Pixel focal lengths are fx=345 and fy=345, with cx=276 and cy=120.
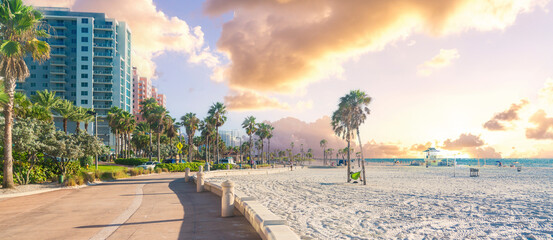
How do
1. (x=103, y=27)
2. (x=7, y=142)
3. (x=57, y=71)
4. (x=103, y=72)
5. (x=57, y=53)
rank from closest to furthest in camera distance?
(x=7, y=142)
(x=57, y=71)
(x=57, y=53)
(x=103, y=72)
(x=103, y=27)

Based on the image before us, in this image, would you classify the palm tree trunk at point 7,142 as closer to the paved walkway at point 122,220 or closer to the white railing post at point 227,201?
the paved walkway at point 122,220

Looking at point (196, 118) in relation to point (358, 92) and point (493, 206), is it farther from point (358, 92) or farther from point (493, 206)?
point (493, 206)

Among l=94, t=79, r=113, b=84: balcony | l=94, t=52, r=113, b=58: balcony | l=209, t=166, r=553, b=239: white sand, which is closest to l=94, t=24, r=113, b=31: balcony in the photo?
l=94, t=52, r=113, b=58: balcony

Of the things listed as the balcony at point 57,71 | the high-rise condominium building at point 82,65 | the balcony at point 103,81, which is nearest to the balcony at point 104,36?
the high-rise condominium building at point 82,65

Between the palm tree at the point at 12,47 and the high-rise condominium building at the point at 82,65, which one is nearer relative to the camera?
the palm tree at the point at 12,47

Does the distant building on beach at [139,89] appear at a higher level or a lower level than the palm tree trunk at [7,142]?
higher

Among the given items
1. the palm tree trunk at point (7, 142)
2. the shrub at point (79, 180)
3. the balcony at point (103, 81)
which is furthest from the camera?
the balcony at point (103, 81)

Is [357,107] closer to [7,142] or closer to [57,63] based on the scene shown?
[7,142]

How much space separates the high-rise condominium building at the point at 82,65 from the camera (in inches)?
4331

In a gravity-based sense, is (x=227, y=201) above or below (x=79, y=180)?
above

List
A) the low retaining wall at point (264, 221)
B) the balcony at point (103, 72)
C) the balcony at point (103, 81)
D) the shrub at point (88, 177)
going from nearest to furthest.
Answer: the low retaining wall at point (264, 221) < the shrub at point (88, 177) < the balcony at point (103, 81) < the balcony at point (103, 72)

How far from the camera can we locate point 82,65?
11212cm

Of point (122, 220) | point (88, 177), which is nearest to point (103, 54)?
point (88, 177)

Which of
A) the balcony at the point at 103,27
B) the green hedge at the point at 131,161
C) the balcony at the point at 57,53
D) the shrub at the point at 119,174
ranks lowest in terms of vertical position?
the green hedge at the point at 131,161
